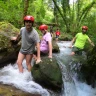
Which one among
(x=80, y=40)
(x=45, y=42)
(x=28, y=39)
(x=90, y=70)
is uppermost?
(x=28, y=39)

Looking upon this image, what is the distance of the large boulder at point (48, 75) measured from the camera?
6504 millimetres

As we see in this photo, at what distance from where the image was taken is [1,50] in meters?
7.76

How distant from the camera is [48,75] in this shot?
6.49 metres

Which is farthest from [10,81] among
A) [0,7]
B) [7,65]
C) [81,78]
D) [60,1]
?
[60,1]

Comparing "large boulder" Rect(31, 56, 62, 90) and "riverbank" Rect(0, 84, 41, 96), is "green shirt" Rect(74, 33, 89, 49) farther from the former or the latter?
"riverbank" Rect(0, 84, 41, 96)

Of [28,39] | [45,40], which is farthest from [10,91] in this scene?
[45,40]

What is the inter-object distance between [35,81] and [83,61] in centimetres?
289

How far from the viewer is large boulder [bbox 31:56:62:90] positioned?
6504 millimetres

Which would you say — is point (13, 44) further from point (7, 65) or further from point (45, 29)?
point (45, 29)

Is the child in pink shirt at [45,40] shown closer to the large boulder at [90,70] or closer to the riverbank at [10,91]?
the riverbank at [10,91]

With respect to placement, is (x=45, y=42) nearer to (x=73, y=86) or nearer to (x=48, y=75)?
(x=48, y=75)

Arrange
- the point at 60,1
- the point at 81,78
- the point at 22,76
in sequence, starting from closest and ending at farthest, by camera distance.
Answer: the point at 22,76 < the point at 81,78 < the point at 60,1

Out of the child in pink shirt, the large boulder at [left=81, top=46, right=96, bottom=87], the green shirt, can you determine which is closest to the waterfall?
the large boulder at [left=81, top=46, right=96, bottom=87]

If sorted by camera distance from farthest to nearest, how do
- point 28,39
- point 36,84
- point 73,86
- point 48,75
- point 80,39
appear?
point 80,39
point 73,86
point 36,84
point 48,75
point 28,39
